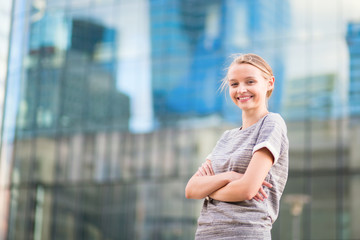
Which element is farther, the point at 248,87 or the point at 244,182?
the point at 248,87

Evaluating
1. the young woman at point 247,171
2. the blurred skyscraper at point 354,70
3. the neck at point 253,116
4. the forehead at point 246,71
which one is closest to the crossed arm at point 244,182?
the young woman at point 247,171

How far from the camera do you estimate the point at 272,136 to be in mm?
2475

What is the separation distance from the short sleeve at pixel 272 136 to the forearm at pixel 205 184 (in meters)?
0.19

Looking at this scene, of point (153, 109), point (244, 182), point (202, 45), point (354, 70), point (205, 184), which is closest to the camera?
point (244, 182)

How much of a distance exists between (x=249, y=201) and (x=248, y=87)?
1.58 ft

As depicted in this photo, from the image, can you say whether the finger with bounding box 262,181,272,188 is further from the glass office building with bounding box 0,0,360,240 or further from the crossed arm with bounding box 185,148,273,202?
the glass office building with bounding box 0,0,360,240

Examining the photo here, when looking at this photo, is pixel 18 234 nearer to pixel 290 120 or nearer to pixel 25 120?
pixel 25 120

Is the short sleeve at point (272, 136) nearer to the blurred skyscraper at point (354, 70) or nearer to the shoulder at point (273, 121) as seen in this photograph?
the shoulder at point (273, 121)

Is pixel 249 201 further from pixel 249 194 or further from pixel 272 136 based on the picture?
pixel 272 136

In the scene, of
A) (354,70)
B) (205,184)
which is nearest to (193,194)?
(205,184)

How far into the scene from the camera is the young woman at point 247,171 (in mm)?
2430

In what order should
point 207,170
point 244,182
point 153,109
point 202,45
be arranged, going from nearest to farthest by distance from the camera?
point 244,182 → point 207,170 → point 202,45 → point 153,109

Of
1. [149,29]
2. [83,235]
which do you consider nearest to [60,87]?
[149,29]

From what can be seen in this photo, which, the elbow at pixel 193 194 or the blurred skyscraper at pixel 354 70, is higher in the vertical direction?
the blurred skyscraper at pixel 354 70
